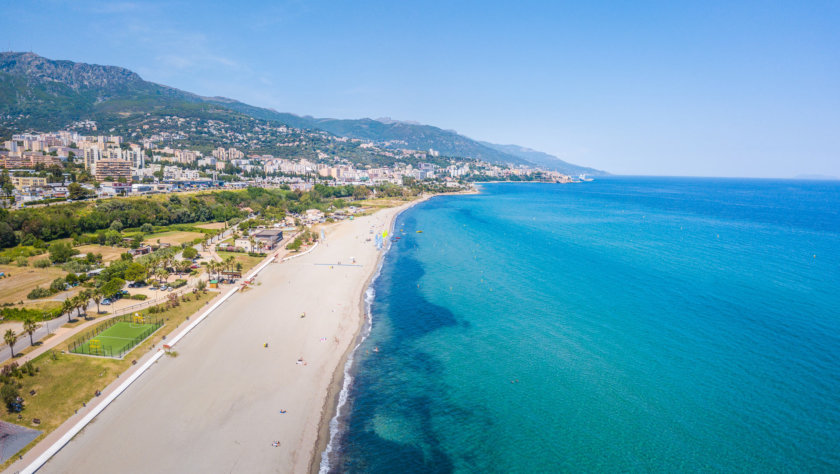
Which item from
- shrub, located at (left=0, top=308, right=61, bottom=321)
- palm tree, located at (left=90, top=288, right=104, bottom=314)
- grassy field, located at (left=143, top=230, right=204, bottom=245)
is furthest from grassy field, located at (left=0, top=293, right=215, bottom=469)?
grassy field, located at (left=143, top=230, right=204, bottom=245)

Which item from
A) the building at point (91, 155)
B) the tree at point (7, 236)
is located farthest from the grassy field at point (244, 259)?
the building at point (91, 155)

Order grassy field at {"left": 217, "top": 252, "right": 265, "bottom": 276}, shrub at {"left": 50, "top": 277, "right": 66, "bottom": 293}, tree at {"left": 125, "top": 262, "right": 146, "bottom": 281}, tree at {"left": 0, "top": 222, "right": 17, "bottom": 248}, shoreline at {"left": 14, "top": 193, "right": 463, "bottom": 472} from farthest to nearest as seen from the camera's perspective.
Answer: tree at {"left": 0, "top": 222, "right": 17, "bottom": 248}
grassy field at {"left": 217, "top": 252, "right": 265, "bottom": 276}
tree at {"left": 125, "top": 262, "right": 146, "bottom": 281}
shrub at {"left": 50, "top": 277, "right": 66, "bottom": 293}
shoreline at {"left": 14, "top": 193, "right": 463, "bottom": 472}

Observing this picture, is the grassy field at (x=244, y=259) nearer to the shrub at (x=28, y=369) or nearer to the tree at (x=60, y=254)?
the tree at (x=60, y=254)

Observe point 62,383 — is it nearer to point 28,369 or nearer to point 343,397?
point 28,369

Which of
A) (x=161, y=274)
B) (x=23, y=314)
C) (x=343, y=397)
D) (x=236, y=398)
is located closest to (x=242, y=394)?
(x=236, y=398)

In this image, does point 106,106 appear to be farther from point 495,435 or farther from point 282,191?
point 495,435

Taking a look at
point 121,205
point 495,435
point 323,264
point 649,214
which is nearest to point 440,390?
point 495,435

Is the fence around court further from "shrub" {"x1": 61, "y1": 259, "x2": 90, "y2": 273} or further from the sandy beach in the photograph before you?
"shrub" {"x1": 61, "y1": 259, "x2": 90, "y2": 273}
